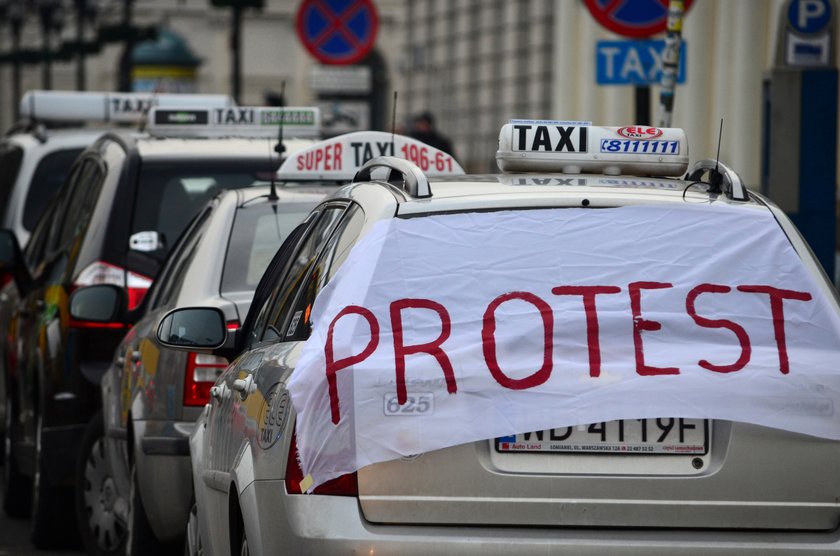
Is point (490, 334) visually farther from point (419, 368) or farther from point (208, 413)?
Result: point (208, 413)

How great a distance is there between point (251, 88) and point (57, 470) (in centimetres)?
6506

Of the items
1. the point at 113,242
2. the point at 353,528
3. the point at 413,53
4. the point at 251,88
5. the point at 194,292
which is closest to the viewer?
the point at 353,528

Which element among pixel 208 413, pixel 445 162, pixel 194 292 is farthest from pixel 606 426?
pixel 445 162

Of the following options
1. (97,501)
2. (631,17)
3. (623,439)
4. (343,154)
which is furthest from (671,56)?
(623,439)

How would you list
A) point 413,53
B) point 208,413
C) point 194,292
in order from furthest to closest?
point 413,53, point 194,292, point 208,413

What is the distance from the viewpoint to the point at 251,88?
2874 inches

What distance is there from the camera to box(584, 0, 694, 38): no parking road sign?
11359 mm

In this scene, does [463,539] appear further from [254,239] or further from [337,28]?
[337,28]

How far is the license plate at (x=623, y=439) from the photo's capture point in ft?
14.3

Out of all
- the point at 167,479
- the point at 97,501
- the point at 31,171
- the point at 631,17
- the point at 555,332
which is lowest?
the point at 97,501

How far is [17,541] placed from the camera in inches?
348

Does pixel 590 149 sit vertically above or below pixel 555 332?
above

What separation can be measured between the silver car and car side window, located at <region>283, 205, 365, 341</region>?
1.49 m

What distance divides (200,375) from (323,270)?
6.48ft
